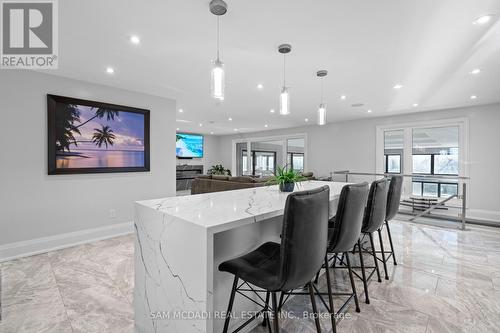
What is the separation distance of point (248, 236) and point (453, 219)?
17.8ft

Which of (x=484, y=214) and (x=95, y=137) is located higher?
(x=95, y=137)

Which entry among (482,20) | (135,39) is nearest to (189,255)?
(135,39)

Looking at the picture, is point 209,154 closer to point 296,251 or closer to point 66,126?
point 66,126

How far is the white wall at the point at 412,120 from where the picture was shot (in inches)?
190

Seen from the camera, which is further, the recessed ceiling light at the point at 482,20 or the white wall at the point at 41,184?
the white wall at the point at 41,184

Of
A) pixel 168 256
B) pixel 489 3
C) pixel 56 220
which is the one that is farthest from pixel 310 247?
pixel 56 220

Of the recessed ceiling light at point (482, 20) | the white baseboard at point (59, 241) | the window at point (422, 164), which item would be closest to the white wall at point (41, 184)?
the white baseboard at point (59, 241)

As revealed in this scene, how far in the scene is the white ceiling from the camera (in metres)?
1.88

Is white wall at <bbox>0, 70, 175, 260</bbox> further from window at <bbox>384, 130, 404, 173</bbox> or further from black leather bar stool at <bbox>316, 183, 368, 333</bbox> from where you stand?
window at <bbox>384, 130, 404, 173</bbox>

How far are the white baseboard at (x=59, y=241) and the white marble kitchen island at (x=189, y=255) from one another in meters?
2.38

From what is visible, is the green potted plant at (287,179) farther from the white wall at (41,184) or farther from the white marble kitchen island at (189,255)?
the white wall at (41,184)

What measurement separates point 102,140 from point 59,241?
1.57 meters

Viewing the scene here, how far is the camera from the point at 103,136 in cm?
367

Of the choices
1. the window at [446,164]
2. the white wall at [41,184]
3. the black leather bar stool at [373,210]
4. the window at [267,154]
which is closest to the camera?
the black leather bar stool at [373,210]
